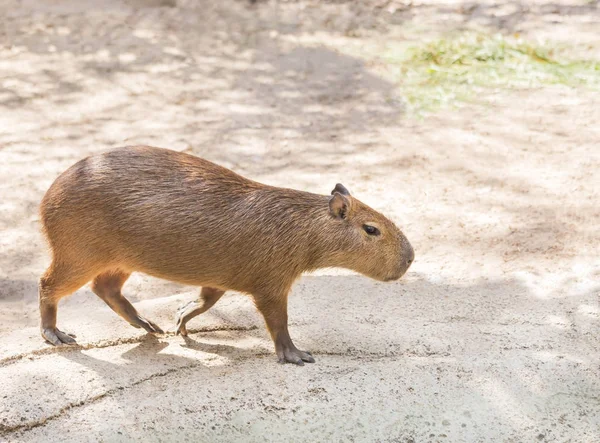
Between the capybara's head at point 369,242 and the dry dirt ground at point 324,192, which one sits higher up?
the capybara's head at point 369,242

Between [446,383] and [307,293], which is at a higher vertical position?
[446,383]

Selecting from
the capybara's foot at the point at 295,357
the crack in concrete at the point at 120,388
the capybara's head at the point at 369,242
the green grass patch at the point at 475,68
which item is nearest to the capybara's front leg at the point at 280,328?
the capybara's foot at the point at 295,357

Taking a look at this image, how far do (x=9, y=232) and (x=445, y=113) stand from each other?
3883 mm

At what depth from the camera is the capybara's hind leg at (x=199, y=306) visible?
4137 mm

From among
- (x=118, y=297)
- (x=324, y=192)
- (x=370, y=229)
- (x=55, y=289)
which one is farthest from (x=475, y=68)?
(x=55, y=289)

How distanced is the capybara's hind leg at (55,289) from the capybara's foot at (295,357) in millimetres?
995

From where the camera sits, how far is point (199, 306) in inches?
163

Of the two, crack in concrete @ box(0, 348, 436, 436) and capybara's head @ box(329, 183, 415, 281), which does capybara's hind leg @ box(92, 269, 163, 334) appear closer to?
crack in concrete @ box(0, 348, 436, 436)

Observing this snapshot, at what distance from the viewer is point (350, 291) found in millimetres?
4676

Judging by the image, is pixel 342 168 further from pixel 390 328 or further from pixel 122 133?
A: pixel 390 328

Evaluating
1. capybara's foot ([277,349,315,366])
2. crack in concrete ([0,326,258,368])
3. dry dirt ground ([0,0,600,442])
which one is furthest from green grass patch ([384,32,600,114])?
capybara's foot ([277,349,315,366])

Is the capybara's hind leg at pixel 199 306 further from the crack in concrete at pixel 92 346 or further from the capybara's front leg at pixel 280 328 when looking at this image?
the capybara's front leg at pixel 280 328

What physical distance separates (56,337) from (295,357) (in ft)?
3.86

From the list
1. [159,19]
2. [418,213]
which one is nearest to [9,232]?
[418,213]
